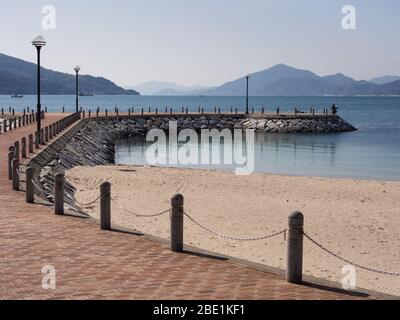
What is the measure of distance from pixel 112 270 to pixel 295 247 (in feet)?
10.5

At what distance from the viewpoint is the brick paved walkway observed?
8.69 meters

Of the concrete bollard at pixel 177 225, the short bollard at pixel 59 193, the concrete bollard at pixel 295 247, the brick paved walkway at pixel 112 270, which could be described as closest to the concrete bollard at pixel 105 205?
the brick paved walkway at pixel 112 270

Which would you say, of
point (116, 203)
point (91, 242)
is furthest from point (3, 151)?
point (91, 242)

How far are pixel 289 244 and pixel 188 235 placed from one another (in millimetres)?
8826

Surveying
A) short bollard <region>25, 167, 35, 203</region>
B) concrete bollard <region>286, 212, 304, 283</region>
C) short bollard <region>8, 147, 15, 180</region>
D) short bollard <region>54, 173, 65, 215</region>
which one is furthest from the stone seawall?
concrete bollard <region>286, 212, 304, 283</region>

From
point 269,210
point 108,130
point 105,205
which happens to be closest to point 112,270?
point 105,205

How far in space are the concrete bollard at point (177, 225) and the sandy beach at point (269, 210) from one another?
4.13 metres

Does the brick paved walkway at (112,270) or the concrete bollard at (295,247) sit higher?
the concrete bollard at (295,247)

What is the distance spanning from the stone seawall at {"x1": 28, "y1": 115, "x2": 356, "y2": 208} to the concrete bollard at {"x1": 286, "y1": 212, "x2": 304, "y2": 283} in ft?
37.3

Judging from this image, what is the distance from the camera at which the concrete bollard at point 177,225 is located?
11.5 metres

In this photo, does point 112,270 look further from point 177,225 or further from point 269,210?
point 269,210

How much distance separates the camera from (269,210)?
23.4 meters

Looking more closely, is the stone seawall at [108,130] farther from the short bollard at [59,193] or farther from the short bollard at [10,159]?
the short bollard at [59,193]

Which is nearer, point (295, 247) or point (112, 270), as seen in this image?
point (295, 247)
